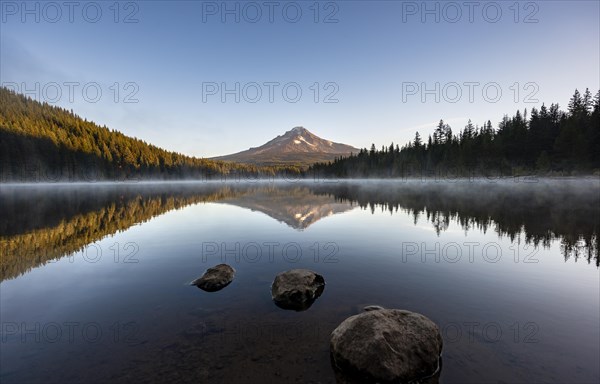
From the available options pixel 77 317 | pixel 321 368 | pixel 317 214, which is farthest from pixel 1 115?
pixel 321 368

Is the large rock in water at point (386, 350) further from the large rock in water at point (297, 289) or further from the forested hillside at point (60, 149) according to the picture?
the forested hillside at point (60, 149)

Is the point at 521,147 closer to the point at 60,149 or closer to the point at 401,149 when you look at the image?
the point at 401,149

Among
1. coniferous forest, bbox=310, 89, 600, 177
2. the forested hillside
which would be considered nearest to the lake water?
coniferous forest, bbox=310, 89, 600, 177

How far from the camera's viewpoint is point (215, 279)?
13.1m

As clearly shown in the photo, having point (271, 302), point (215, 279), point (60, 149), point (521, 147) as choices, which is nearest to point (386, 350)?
point (271, 302)

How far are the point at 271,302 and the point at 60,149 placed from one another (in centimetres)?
16955

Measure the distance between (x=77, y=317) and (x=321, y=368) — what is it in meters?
9.14

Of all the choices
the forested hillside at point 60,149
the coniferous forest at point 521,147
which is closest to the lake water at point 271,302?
the coniferous forest at point 521,147

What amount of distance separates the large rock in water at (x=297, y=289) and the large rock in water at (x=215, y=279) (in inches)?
105

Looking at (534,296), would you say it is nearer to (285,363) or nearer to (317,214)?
(285,363)

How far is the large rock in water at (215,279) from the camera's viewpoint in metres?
12.9

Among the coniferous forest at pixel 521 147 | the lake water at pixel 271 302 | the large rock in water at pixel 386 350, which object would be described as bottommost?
the lake water at pixel 271 302

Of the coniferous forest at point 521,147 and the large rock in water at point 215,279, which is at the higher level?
the coniferous forest at point 521,147

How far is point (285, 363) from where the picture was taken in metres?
7.45
